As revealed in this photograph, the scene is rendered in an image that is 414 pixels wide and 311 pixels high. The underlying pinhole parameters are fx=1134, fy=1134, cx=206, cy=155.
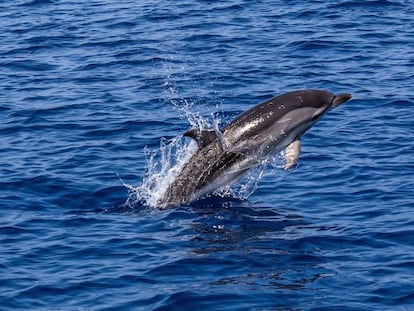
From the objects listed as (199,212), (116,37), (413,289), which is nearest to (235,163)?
(199,212)

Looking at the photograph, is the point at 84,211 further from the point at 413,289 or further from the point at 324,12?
the point at 324,12

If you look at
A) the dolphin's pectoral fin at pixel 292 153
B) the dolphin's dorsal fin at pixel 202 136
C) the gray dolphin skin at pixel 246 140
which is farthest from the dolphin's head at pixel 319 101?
the dolphin's dorsal fin at pixel 202 136

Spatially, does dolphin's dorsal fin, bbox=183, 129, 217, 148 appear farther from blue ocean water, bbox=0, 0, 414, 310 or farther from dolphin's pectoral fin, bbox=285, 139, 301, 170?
dolphin's pectoral fin, bbox=285, 139, 301, 170

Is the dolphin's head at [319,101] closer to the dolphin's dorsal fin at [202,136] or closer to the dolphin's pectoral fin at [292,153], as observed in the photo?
the dolphin's pectoral fin at [292,153]

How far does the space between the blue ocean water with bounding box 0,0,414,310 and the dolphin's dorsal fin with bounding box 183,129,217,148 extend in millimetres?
1081

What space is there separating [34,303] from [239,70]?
12.5 metres

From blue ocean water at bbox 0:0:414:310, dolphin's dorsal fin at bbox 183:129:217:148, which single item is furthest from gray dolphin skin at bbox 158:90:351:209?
blue ocean water at bbox 0:0:414:310

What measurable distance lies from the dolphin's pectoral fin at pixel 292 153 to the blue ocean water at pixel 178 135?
65cm

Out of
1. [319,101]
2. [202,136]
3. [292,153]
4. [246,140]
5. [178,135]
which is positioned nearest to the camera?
[202,136]

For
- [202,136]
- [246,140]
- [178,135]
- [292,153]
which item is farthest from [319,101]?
[178,135]

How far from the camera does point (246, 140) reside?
1738 cm

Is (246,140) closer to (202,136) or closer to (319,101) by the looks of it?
(202,136)

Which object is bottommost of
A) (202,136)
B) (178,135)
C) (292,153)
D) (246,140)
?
(178,135)

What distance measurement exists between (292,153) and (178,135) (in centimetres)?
408
